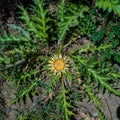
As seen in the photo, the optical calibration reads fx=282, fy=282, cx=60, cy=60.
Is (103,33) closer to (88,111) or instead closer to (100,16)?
(100,16)

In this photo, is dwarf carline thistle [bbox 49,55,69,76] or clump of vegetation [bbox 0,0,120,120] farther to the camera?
dwarf carline thistle [bbox 49,55,69,76]

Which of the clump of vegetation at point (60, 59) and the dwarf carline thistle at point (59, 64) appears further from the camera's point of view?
the dwarf carline thistle at point (59, 64)

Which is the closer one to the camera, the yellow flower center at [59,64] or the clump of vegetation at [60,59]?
the clump of vegetation at [60,59]

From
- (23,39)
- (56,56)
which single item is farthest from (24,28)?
(56,56)

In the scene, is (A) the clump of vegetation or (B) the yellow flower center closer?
(A) the clump of vegetation
